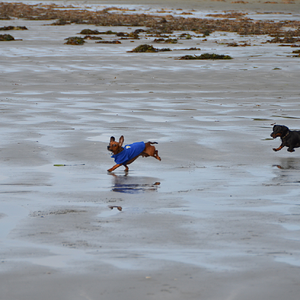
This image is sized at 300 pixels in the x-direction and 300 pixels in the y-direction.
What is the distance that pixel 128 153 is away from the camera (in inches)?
350

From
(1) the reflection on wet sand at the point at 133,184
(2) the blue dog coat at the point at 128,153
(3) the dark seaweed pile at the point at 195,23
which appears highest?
(3) the dark seaweed pile at the point at 195,23

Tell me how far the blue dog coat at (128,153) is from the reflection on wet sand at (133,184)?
244mm

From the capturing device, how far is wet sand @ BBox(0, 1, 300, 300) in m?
4.72

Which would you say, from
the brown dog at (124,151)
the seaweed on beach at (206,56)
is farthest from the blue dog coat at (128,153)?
the seaweed on beach at (206,56)

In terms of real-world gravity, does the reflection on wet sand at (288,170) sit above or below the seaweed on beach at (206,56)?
below

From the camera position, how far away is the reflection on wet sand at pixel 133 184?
7.94 m

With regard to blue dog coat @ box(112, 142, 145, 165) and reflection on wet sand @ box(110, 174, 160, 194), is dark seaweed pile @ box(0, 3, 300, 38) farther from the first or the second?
reflection on wet sand @ box(110, 174, 160, 194)

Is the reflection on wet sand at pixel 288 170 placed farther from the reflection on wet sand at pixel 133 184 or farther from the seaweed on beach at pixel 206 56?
the seaweed on beach at pixel 206 56

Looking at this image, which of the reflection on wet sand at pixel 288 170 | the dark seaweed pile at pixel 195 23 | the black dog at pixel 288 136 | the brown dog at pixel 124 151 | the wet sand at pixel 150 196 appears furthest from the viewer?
the dark seaweed pile at pixel 195 23

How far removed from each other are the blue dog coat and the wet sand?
27 centimetres

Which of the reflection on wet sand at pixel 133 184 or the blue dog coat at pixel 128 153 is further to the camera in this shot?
the blue dog coat at pixel 128 153

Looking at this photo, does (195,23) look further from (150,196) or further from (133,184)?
(150,196)

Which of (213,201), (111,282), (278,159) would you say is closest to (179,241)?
(111,282)

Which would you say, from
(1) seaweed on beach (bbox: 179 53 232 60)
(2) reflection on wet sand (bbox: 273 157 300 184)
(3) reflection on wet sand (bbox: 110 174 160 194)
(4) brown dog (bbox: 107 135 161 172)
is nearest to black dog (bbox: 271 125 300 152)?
(2) reflection on wet sand (bbox: 273 157 300 184)
